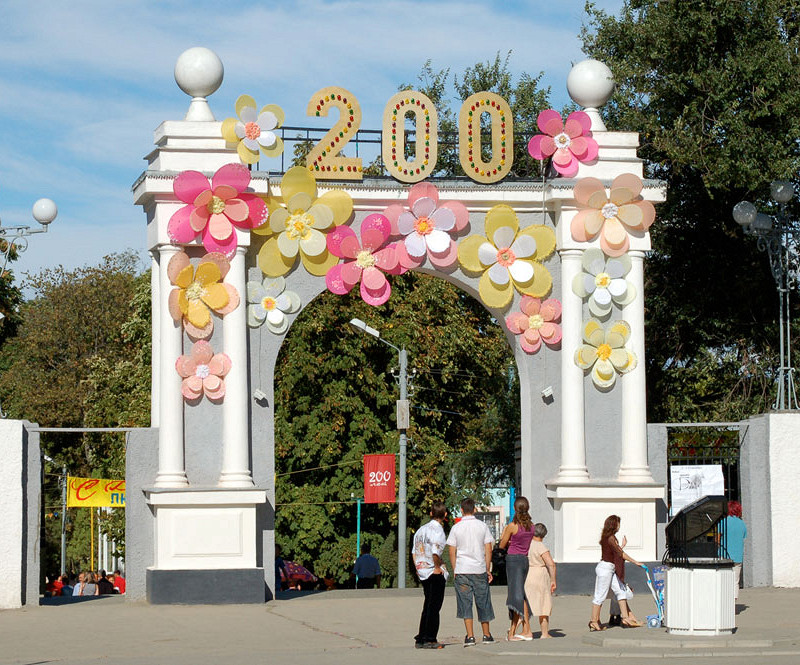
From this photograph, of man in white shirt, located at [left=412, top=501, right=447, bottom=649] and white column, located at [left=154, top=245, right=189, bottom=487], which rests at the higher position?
white column, located at [left=154, top=245, right=189, bottom=487]

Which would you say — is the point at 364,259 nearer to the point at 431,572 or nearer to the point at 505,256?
the point at 505,256

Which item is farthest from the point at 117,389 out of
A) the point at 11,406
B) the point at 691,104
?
the point at 691,104

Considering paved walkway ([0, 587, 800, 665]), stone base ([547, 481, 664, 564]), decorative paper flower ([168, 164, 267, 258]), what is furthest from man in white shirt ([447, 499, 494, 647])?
decorative paper flower ([168, 164, 267, 258])

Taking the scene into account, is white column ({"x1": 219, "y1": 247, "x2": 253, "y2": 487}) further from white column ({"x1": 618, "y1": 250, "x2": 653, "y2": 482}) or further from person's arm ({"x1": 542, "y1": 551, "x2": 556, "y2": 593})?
person's arm ({"x1": 542, "y1": 551, "x2": 556, "y2": 593})

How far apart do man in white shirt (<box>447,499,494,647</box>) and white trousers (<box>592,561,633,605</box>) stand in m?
1.32

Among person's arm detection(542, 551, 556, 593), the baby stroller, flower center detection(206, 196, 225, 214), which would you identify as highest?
flower center detection(206, 196, 225, 214)

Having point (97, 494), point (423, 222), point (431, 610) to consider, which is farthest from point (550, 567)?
point (97, 494)

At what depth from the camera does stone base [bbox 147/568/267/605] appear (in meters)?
19.3

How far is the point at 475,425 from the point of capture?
1507 inches

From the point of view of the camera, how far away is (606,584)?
1560 cm

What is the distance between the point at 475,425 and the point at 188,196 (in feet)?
64.6

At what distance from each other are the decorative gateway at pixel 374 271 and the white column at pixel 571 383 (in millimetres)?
24

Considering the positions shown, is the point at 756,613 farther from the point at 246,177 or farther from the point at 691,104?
the point at 691,104

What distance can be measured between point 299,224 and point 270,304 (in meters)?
1.17
